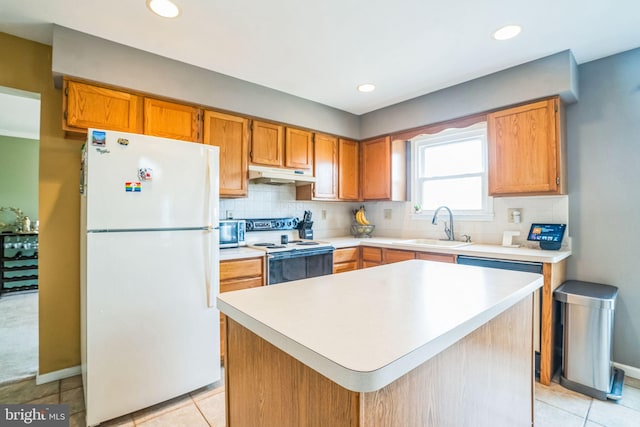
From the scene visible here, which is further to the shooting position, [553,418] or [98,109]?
[98,109]

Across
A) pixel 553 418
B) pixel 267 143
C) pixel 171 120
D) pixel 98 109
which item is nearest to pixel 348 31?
pixel 267 143

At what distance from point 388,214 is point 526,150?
1733 millimetres

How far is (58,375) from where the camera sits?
2270mm

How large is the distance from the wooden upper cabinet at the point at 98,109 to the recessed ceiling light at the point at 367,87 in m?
1.94

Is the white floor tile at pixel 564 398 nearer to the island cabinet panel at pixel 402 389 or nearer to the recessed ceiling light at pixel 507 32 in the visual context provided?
the island cabinet panel at pixel 402 389

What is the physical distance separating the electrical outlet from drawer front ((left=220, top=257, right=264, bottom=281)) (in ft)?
7.72

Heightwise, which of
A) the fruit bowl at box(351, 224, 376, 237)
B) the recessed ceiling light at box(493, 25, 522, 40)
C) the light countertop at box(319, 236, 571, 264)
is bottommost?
the light countertop at box(319, 236, 571, 264)

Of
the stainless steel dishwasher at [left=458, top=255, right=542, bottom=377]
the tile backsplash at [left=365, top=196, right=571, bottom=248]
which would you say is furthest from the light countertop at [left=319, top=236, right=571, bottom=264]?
the tile backsplash at [left=365, top=196, right=571, bottom=248]

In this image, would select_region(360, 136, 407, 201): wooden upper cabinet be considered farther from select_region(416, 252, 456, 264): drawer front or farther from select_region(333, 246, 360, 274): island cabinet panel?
select_region(416, 252, 456, 264): drawer front

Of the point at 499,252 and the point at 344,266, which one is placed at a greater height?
the point at 499,252

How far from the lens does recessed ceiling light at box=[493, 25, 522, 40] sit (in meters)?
1.98

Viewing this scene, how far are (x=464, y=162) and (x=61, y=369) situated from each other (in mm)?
4084

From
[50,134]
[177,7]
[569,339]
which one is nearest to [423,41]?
[177,7]

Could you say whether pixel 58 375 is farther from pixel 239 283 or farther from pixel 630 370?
pixel 630 370
